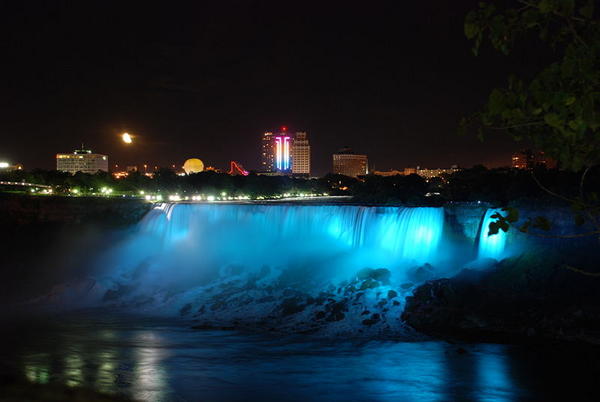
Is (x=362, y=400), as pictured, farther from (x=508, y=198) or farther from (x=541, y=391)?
(x=508, y=198)

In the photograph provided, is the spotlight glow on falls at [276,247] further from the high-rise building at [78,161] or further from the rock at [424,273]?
the high-rise building at [78,161]

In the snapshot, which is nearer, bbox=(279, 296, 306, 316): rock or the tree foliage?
the tree foliage

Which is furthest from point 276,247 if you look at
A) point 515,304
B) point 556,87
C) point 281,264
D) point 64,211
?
point 556,87

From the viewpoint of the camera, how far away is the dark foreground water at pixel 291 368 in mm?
13969

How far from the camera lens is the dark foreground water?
14.0 metres

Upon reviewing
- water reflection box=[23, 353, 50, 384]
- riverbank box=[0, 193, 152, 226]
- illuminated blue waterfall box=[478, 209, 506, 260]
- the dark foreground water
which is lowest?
the dark foreground water

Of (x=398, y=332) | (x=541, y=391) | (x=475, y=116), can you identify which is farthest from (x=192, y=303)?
(x=475, y=116)

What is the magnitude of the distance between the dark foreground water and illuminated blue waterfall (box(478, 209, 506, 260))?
7.59 meters

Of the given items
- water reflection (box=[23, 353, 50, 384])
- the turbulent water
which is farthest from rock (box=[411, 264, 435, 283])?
water reflection (box=[23, 353, 50, 384])

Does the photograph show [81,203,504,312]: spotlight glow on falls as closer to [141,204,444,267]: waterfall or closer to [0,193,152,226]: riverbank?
[141,204,444,267]: waterfall

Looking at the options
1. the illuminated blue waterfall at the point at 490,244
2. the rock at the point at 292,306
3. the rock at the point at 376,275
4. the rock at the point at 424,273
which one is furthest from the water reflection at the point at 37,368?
the illuminated blue waterfall at the point at 490,244

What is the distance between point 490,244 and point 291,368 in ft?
42.4

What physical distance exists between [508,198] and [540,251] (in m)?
9.25

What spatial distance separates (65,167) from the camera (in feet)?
609
